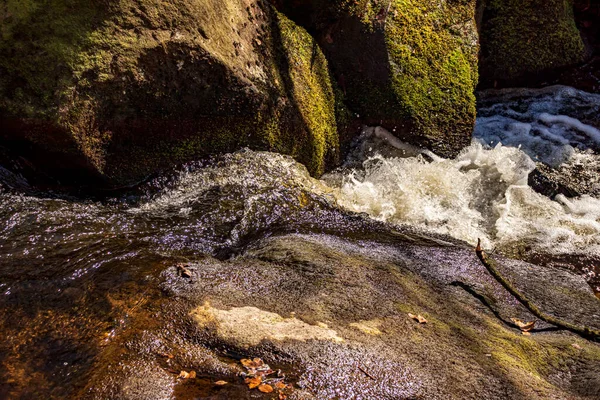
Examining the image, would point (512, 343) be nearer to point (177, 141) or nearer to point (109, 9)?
point (177, 141)

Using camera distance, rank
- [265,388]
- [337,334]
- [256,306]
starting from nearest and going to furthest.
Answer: [265,388] → [337,334] → [256,306]

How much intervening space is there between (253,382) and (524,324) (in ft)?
6.56

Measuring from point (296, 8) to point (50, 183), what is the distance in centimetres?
319

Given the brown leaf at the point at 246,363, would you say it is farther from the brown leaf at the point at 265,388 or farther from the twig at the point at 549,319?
the twig at the point at 549,319

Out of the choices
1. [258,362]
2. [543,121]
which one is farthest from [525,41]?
[258,362]

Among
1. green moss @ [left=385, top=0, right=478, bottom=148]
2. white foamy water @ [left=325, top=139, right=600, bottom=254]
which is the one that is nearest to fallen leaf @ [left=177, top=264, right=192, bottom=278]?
white foamy water @ [left=325, top=139, right=600, bottom=254]

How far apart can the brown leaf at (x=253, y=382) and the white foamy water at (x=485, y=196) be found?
2704 mm

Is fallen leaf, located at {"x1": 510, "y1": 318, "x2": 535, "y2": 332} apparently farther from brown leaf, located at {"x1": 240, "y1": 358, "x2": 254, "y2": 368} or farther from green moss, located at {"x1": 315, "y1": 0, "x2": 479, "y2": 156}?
green moss, located at {"x1": 315, "y1": 0, "x2": 479, "y2": 156}

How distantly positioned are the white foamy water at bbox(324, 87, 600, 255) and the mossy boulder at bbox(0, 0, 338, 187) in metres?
1.00

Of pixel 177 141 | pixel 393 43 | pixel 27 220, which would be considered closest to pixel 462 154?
pixel 393 43

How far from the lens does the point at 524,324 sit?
3264mm

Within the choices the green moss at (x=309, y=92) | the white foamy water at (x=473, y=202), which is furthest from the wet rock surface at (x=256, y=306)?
the green moss at (x=309, y=92)

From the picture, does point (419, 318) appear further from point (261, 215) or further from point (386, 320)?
point (261, 215)

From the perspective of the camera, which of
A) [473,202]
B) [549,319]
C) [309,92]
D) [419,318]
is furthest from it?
[473,202]
